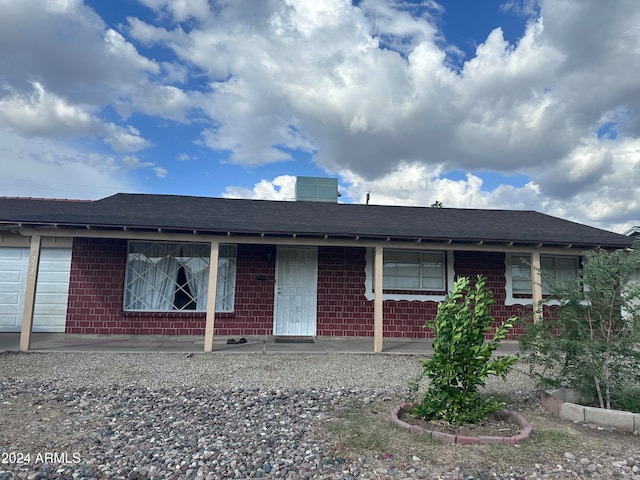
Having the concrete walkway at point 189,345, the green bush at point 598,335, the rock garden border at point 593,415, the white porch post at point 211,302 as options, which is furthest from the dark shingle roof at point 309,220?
the rock garden border at point 593,415

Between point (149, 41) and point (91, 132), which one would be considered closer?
point (149, 41)

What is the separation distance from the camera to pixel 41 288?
8.59 m

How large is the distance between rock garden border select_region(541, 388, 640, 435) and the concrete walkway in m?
3.32

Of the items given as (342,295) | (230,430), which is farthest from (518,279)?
(230,430)

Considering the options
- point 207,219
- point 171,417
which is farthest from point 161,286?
point 171,417

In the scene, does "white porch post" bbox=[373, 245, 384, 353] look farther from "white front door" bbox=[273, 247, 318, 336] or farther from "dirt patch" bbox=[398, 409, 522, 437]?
"dirt patch" bbox=[398, 409, 522, 437]

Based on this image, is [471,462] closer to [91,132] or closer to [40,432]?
[40,432]

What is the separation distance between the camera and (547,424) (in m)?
3.74

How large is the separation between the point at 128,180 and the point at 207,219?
425 inches

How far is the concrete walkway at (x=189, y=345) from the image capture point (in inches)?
283

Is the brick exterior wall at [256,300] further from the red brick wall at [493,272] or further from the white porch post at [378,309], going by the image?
the white porch post at [378,309]

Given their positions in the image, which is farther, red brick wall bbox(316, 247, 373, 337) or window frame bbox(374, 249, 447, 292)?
window frame bbox(374, 249, 447, 292)

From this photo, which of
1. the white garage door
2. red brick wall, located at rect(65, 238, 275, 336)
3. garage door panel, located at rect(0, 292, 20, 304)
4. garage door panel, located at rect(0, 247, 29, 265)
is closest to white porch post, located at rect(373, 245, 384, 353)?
red brick wall, located at rect(65, 238, 275, 336)

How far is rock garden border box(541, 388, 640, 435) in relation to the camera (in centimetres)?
357
